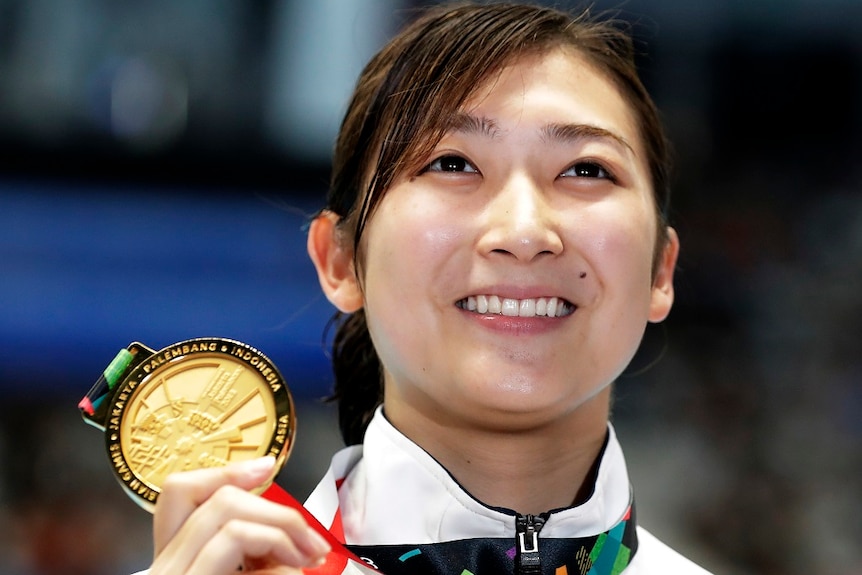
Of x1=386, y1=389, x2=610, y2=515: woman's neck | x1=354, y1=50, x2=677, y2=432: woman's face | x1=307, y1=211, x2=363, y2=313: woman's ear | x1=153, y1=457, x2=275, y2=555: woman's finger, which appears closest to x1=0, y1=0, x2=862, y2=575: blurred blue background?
x1=307, y1=211, x2=363, y2=313: woman's ear

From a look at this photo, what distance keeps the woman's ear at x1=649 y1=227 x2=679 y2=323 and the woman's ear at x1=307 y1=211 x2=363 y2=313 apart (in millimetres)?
564

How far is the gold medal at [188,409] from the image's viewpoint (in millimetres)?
1465

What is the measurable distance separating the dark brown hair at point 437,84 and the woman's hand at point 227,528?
2.12 ft

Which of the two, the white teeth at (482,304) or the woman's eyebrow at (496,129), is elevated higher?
the woman's eyebrow at (496,129)

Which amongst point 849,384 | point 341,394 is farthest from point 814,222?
point 341,394

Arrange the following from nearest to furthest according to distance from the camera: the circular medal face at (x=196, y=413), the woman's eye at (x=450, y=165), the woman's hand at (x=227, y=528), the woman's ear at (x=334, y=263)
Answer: the woman's hand at (x=227, y=528), the circular medal face at (x=196, y=413), the woman's eye at (x=450, y=165), the woman's ear at (x=334, y=263)

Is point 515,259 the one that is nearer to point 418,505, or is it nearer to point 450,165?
point 450,165

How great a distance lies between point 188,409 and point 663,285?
104 cm

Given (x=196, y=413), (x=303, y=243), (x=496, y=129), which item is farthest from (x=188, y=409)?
(x=303, y=243)

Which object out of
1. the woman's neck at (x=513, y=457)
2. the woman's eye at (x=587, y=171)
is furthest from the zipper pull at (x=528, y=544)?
the woman's eye at (x=587, y=171)

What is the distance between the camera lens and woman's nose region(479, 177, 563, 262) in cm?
170

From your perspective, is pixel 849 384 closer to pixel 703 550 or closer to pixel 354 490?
pixel 703 550

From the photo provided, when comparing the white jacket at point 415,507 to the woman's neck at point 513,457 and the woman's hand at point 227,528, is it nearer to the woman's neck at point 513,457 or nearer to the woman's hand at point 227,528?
the woman's neck at point 513,457

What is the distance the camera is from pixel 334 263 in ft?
6.89
